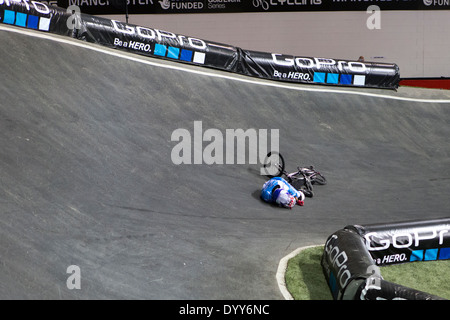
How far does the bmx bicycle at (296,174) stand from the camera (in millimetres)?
13586

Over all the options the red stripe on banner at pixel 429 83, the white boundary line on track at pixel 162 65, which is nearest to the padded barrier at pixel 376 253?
the white boundary line on track at pixel 162 65

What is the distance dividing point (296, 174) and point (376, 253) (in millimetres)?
4644

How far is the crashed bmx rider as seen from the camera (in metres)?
12.5

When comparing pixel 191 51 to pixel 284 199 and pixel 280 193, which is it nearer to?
pixel 280 193

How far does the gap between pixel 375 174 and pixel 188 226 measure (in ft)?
22.2

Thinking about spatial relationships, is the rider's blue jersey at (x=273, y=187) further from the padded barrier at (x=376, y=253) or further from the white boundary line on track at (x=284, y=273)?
the padded barrier at (x=376, y=253)

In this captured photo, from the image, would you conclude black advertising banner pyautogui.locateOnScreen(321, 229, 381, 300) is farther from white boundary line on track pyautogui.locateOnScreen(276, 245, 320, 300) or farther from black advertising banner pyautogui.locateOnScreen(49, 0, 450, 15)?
black advertising banner pyautogui.locateOnScreen(49, 0, 450, 15)

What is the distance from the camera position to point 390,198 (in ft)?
45.6

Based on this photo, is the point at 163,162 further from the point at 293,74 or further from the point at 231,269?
the point at 293,74

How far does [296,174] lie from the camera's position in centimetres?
1388

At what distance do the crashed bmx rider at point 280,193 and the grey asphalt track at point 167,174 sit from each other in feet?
0.67

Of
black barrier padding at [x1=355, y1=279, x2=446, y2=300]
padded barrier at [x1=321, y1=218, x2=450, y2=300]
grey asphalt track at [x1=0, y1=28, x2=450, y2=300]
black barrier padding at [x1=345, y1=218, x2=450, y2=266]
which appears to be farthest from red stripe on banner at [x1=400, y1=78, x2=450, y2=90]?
black barrier padding at [x1=355, y1=279, x2=446, y2=300]

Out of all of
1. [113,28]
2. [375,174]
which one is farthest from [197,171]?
[113,28]

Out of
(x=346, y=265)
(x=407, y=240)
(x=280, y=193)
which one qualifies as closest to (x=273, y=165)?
(x=280, y=193)
